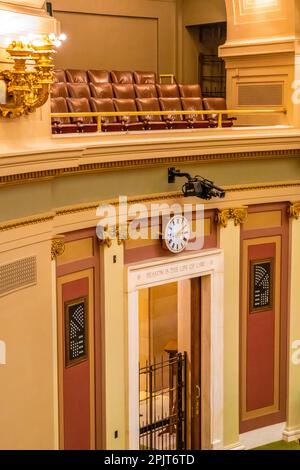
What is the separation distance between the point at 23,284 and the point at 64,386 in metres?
1.24

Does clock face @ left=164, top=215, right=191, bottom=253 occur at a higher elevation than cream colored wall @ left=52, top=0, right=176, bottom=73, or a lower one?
lower

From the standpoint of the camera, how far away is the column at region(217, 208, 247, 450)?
22.9ft

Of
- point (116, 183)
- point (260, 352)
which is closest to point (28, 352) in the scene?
point (116, 183)

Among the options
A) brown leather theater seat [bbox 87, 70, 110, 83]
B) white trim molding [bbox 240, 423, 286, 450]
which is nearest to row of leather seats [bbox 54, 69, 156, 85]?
brown leather theater seat [bbox 87, 70, 110, 83]

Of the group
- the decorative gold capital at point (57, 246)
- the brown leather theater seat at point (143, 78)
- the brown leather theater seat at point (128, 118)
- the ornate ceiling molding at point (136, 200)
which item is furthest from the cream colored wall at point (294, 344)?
the decorative gold capital at point (57, 246)

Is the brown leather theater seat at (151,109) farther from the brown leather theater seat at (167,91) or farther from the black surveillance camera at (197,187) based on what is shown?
the black surveillance camera at (197,187)

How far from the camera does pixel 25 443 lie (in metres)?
5.13

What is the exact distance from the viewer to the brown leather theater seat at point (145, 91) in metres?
7.73

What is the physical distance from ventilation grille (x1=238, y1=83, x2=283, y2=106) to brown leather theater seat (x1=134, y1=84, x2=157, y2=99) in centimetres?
77

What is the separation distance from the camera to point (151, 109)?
7422 millimetres

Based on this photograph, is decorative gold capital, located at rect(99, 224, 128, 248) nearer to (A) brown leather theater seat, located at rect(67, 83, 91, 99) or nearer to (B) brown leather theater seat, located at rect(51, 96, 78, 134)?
(B) brown leather theater seat, located at rect(51, 96, 78, 134)

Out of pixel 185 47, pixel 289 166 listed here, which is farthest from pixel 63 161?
pixel 185 47

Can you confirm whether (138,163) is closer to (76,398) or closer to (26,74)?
(26,74)
